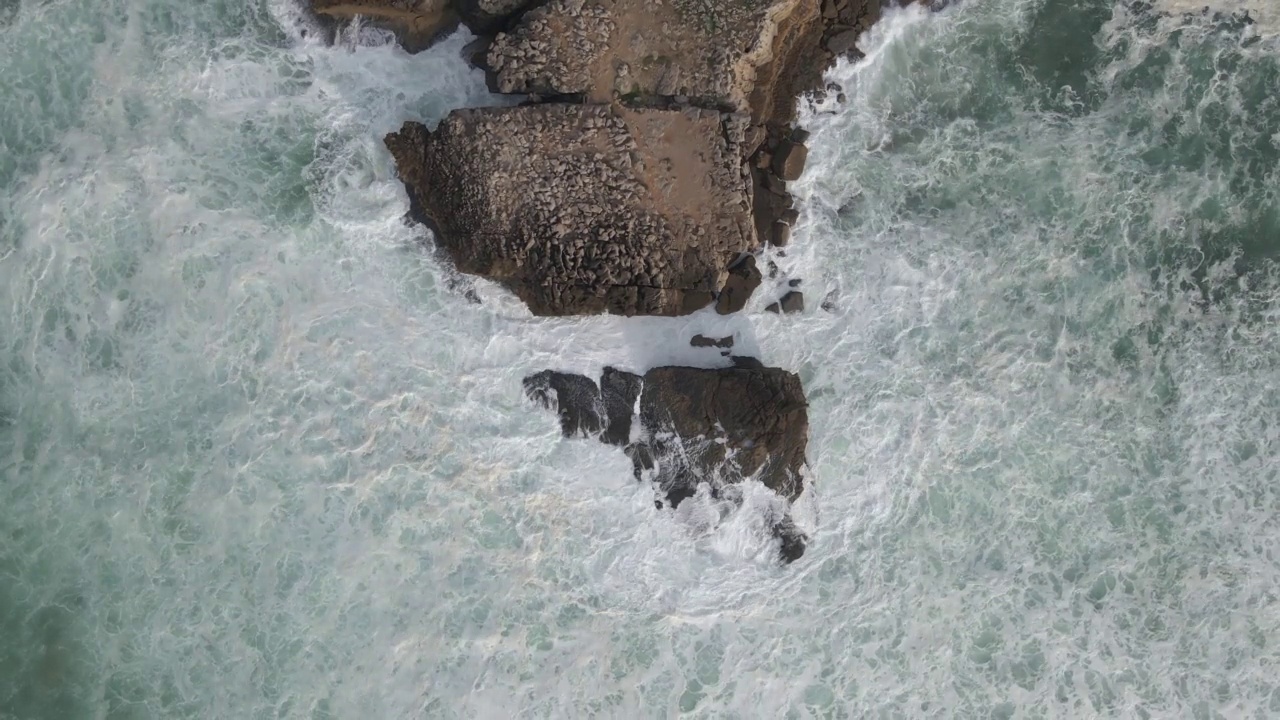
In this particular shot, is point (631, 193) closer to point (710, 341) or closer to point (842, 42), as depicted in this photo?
point (710, 341)

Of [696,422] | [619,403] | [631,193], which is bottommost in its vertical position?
[619,403]

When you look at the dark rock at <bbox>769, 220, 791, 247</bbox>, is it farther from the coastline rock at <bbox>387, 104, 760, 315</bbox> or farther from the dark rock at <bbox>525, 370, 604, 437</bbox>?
the dark rock at <bbox>525, 370, 604, 437</bbox>

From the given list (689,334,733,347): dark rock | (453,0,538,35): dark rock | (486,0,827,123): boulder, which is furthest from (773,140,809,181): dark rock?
(453,0,538,35): dark rock

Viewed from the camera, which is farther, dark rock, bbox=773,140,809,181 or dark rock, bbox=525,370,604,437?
dark rock, bbox=773,140,809,181

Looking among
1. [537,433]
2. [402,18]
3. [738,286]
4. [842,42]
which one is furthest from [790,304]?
[402,18]

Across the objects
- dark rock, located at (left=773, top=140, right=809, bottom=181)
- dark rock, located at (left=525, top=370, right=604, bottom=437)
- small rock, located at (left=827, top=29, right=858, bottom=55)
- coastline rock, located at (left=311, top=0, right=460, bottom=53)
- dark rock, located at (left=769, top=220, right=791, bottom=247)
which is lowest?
dark rock, located at (left=525, top=370, right=604, bottom=437)

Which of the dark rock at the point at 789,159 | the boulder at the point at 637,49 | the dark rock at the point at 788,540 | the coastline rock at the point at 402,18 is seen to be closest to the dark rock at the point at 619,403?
the dark rock at the point at 788,540
